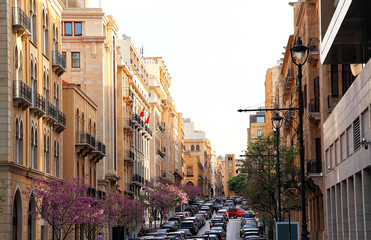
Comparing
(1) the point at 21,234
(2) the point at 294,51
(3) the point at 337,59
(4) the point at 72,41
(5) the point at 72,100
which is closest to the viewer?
(2) the point at 294,51

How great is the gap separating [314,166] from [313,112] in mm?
3292

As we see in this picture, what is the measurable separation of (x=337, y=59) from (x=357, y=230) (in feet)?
28.8

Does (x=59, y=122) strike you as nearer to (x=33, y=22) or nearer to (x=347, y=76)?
(x=33, y=22)

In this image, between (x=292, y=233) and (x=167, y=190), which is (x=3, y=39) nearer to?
(x=292, y=233)

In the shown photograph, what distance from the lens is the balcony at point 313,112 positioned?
4719 centimetres

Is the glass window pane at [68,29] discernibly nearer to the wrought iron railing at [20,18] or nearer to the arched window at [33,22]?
the arched window at [33,22]

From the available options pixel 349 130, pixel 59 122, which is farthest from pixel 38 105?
pixel 349 130

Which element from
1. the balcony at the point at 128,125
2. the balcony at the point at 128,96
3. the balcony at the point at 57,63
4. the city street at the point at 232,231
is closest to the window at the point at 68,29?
the balcony at the point at 128,96

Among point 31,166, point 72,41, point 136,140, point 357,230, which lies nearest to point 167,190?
point 136,140

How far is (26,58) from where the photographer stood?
4388cm

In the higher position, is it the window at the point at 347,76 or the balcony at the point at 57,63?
the balcony at the point at 57,63

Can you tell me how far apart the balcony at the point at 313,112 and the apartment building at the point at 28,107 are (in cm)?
1617

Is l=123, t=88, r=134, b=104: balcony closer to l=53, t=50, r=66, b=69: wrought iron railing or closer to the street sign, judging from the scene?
l=53, t=50, r=66, b=69: wrought iron railing

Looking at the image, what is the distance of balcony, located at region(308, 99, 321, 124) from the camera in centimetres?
4719
